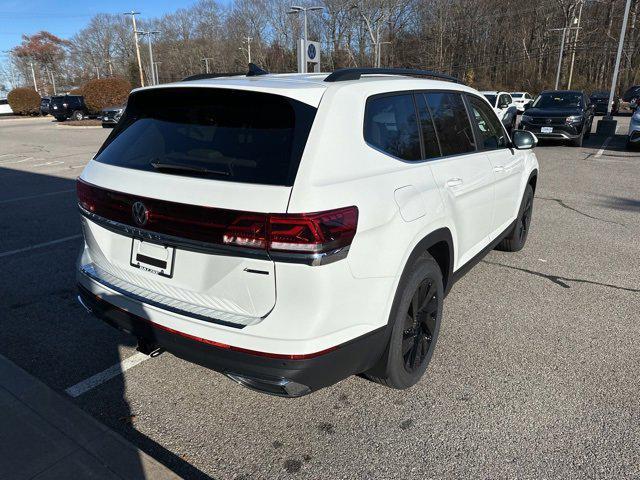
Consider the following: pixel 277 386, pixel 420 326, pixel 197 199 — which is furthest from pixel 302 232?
pixel 420 326

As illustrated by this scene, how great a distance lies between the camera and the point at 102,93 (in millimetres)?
33781

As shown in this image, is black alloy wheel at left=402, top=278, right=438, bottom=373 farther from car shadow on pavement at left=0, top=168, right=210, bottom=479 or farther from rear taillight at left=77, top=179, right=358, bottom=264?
car shadow on pavement at left=0, top=168, right=210, bottom=479

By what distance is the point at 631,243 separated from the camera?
5898 mm

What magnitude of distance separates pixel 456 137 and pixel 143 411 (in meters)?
→ 2.75

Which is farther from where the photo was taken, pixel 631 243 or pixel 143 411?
pixel 631 243

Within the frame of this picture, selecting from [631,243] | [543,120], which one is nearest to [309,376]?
[631,243]

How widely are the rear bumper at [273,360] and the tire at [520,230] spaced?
3.33m

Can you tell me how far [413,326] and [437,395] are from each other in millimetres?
460

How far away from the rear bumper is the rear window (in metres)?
0.77

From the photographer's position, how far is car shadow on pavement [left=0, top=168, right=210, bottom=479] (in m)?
2.79

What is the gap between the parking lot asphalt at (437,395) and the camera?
2459 millimetres

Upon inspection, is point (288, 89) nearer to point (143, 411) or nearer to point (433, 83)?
point (433, 83)

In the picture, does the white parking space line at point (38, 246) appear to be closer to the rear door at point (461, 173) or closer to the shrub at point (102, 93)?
the rear door at point (461, 173)

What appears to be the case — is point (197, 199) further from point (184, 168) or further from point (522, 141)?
point (522, 141)
